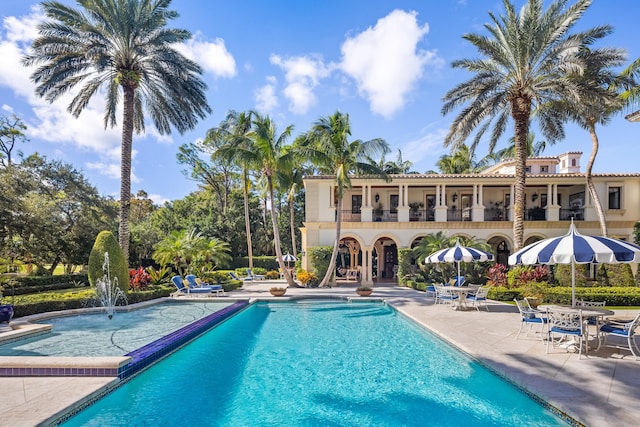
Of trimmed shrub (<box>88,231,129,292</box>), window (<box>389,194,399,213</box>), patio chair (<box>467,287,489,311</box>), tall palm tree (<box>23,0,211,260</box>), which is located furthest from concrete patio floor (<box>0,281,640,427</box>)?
window (<box>389,194,399,213</box>)

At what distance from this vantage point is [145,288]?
17234 mm

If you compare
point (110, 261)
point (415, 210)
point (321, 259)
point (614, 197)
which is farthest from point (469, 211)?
point (110, 261)

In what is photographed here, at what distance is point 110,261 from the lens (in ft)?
48.3

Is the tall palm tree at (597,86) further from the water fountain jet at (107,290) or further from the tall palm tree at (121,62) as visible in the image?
the water fountain jet at (107,290)

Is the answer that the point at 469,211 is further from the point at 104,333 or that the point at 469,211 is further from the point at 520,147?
the point at 104,333

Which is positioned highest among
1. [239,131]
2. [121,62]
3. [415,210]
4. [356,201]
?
[239,131]

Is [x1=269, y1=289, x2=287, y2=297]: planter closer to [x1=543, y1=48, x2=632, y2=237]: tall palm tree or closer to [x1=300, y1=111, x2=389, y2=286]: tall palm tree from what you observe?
[x1=300, y1=111, x2=389, y2=286]: tall palm tree

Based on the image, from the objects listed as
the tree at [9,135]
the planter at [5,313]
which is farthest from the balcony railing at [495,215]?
the tree at [9,135]

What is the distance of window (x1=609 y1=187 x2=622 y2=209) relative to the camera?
24541 mm

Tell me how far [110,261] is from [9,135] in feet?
74.9

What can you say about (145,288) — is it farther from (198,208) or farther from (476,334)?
(198,208)

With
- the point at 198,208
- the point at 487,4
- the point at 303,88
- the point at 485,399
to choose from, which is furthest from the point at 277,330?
the point at 198,208

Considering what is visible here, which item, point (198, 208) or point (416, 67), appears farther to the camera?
point (198, 208)

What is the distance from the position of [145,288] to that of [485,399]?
637 inches
